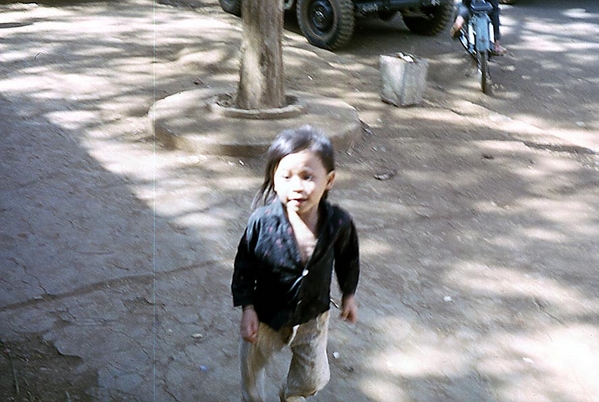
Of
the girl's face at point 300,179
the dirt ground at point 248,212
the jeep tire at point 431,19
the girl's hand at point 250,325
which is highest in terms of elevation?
the girl's face at point 300,179

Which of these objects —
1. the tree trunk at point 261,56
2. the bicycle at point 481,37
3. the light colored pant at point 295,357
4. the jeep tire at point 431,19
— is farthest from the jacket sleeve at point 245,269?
the jeep tire at point 431,19

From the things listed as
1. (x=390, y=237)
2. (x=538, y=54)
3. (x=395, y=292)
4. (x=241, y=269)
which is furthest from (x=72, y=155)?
(x=538, y=54)

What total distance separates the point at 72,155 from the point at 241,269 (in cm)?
344

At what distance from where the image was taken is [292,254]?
2.37 metres

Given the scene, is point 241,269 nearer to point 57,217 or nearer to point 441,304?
point 441,304

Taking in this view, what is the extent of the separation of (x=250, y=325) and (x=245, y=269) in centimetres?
18

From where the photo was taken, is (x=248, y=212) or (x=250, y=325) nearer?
(x=250, y=325)

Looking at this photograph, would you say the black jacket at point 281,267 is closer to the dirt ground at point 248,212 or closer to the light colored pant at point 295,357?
the light colored pant at point 295,357

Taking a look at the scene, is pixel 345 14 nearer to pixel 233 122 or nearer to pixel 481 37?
pixel 481 37

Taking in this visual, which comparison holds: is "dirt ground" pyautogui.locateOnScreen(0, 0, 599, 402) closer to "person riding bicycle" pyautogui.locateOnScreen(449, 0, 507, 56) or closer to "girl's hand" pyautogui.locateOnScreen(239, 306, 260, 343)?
"person riding bicycle" pyautogui.locateOnScreen(449, 0, 507, 56)

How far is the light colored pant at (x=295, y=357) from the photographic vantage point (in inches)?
98.0

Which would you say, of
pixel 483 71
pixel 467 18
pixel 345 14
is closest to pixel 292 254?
pixel 483 71

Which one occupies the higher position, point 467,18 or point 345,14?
point 467,18

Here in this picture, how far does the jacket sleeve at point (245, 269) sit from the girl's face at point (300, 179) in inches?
6.6
